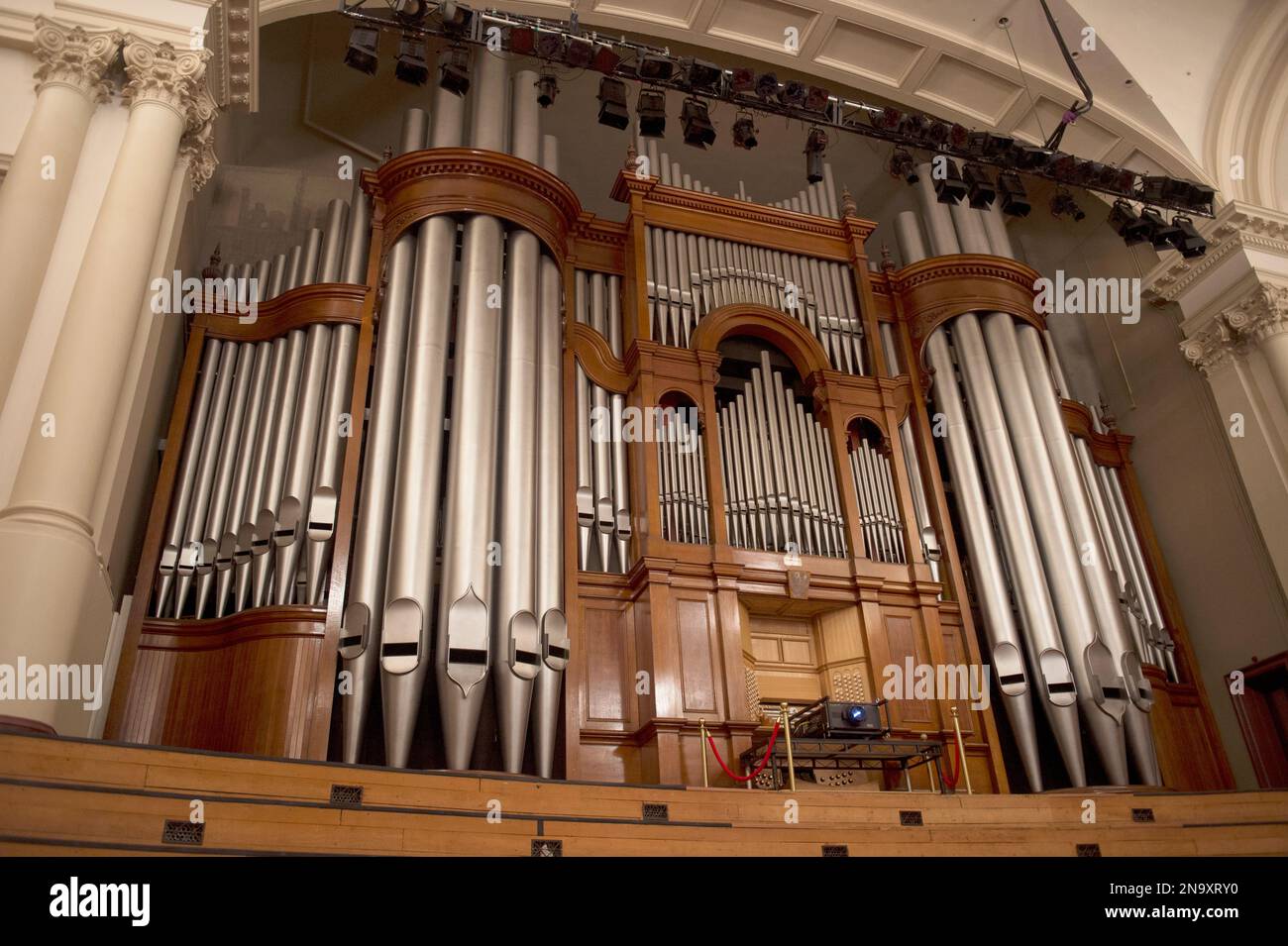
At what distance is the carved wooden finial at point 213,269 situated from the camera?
24.4 feet

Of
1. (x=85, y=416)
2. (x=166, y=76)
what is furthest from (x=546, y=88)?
(x=85, y=416)

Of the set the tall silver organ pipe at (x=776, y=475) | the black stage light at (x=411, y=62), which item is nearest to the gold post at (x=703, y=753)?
the tall silver organ pipe at (x=776, y=475)

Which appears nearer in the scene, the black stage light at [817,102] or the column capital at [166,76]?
the column capital at [166,76]

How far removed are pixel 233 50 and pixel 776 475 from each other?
438 cm

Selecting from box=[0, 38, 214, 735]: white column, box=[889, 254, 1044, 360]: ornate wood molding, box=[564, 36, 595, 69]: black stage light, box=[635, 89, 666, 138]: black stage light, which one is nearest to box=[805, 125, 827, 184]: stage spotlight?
box=[635, 89, 666, 138]: black stage light

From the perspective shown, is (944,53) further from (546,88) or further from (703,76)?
(546,88)

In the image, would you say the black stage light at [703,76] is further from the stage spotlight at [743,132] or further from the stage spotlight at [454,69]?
the stage spotlight at [454,69]

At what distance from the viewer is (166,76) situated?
5617mm

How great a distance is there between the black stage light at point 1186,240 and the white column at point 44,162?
7.21 meters

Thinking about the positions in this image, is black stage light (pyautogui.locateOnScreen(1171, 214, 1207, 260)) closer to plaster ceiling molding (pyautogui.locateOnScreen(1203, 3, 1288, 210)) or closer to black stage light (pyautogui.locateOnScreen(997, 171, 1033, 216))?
plaster ceiling molding (pyautogui.locateOnScreen(1203, 3, 1288, 210))

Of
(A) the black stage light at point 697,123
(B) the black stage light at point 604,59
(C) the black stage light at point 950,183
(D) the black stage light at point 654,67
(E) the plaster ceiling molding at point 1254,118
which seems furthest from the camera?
(E) the plaster ceiling molding at point 1254,118

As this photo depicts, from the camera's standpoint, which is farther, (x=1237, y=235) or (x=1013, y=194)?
(x=1237, y=235)
